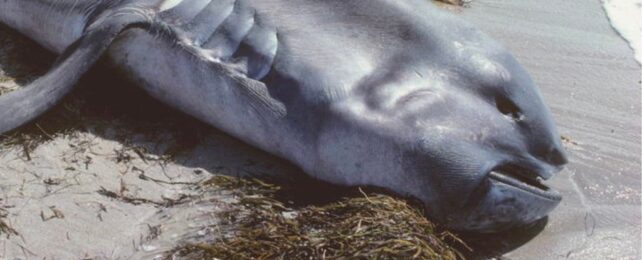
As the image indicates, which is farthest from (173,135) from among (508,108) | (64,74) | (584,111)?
(584,111)

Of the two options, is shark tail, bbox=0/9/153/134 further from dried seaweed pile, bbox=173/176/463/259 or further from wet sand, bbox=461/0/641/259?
wet sand, bbox=461/0/641/259

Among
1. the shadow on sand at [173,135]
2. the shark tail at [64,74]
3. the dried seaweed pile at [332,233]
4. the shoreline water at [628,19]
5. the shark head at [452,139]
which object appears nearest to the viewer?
the dried seaweed pile at [332,233]

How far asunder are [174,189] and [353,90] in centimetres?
98

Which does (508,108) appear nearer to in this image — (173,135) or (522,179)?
(522,179)

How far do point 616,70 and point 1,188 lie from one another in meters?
4.32

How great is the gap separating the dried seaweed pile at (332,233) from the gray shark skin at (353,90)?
0.17m

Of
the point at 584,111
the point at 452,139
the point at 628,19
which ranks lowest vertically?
the point at 628,19

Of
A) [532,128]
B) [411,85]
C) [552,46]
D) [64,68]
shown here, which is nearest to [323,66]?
[411,85]

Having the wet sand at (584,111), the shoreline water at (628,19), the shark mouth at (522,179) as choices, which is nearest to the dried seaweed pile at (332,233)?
the shark mouth at (522,179)

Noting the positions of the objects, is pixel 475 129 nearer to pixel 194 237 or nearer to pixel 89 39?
pixel 194 237

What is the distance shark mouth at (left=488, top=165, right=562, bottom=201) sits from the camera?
3.80 meters

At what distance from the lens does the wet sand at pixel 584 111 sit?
13.5ft

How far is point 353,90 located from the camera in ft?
13.2

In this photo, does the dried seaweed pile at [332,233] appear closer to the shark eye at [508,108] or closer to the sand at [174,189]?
the sand at [174,189]
